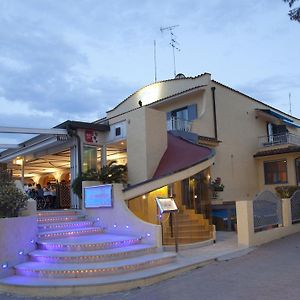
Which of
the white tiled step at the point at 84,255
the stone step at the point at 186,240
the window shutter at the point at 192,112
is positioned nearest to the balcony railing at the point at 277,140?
the window shutter at the point at 192,112

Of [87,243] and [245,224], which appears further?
[245,224]

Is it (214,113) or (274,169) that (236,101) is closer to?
(214,113)

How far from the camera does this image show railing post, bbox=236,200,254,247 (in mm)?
11805

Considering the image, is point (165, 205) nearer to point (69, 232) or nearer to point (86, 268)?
point (69, 232)

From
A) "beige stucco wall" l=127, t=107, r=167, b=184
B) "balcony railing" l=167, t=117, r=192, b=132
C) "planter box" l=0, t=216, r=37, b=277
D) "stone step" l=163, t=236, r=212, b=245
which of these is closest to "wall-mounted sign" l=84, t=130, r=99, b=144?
"beige stucco wall" l=127, t=107, r=167, b=184

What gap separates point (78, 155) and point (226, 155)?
32.4 feet

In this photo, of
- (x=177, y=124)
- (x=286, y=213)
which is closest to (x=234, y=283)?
(x=286, y=213)

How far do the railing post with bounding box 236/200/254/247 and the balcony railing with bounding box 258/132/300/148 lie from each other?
14.9 metres

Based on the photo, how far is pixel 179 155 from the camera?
1545 centimetres

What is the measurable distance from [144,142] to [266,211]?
17.1 ft

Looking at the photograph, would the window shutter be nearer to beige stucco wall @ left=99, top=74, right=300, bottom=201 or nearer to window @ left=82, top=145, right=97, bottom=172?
beige stucco wall @ left=99, top=74, right=300, bottom=201

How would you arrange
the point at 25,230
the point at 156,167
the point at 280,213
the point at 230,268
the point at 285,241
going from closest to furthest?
the point at 230,268 < the point at 25,230 < the point at 285,241 < the point at 280,213 < the point at 156,167

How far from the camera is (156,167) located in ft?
51.1

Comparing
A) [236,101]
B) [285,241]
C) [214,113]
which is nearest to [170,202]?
[285,241]
